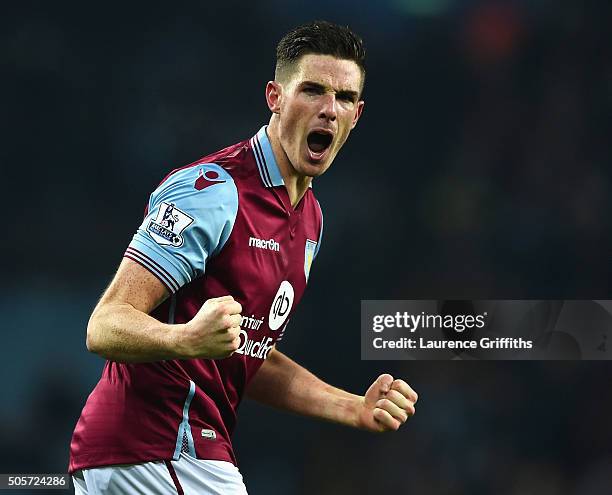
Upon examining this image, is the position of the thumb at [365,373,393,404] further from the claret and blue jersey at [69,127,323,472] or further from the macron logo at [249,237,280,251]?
the macron logo at [249,237,280,251]

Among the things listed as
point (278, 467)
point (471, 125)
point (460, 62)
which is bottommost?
point (278, 467)

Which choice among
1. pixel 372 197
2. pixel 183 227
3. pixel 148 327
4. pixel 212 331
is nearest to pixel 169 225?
pixel 183 227

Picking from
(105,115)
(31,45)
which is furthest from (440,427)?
(31,45)

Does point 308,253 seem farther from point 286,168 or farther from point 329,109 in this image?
point 329,109

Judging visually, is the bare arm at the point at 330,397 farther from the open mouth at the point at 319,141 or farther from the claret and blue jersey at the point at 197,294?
the open mouth at the point at 319,141

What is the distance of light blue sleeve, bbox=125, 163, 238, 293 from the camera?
227 cm

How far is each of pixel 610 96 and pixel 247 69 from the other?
7.67 ft

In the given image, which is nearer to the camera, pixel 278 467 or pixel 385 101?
pixel 278 467

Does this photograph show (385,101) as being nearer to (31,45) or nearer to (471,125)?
(471,125)

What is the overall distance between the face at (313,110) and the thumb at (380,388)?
62 centimetres

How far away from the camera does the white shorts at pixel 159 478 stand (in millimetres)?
2404

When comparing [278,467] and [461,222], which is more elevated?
[461,222]

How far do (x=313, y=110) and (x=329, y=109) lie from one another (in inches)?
1.8

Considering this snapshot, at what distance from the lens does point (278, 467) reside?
5469 mm
